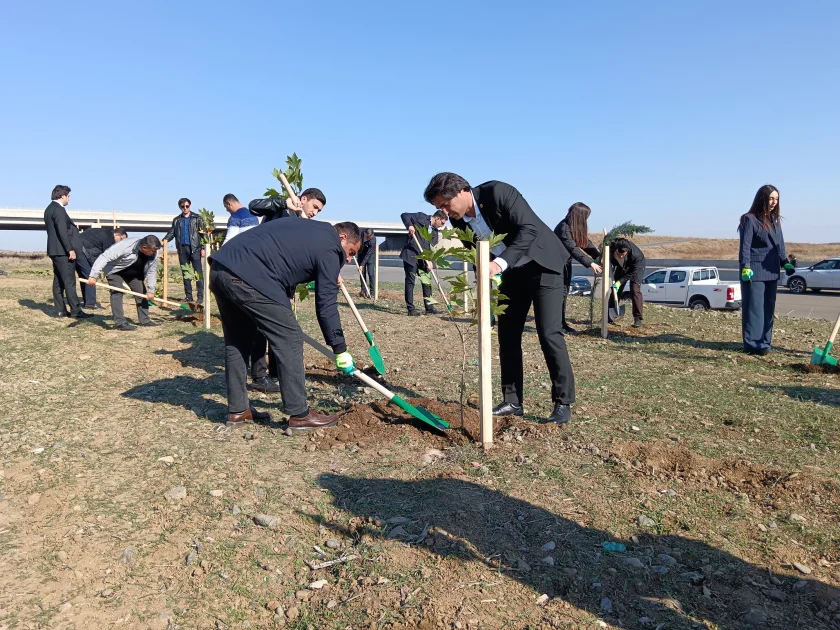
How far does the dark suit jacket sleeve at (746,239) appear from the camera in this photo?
7.20m

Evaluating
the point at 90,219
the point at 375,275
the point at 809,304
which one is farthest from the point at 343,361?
the point at 90,219

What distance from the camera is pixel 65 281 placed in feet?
29.8

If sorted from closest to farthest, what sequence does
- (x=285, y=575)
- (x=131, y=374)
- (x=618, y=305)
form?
(x=285, y=575)
(x=131, y=374)
(x=618, y=305)

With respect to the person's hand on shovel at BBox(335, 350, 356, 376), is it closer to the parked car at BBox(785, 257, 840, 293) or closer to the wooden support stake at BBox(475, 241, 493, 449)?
the wooden support stake at BBox(475, 241, 493, 449)

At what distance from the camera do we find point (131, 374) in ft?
20.8

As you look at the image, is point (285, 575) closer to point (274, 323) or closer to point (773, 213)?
point (274, 323)

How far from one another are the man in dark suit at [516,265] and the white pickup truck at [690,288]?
12569 millimetres

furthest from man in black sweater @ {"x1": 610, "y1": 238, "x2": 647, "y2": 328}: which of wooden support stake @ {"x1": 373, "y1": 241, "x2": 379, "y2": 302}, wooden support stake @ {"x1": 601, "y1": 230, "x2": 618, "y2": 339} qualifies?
wooden support stake @ {"x1": 373, "y1": 241, "x2": 379, "y2": 302}

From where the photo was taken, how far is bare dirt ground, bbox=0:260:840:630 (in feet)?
8.33

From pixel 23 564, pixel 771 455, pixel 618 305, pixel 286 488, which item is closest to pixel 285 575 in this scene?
pixel 286 488

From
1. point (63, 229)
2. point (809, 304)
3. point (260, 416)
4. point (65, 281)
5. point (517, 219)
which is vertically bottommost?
point (809, 304)

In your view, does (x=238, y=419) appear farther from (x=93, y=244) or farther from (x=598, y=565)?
(x=93, y=244)

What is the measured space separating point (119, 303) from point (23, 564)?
21.2ft

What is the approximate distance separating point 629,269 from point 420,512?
7.83 meters
